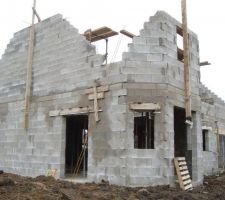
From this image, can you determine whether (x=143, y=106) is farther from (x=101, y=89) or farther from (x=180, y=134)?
(x=180, y=134)

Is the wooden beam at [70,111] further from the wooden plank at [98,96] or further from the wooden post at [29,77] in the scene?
the wooden post at [29,77]

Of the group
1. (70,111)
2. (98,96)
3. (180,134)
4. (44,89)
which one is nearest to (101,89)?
(98,96)

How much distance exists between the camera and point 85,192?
1102 centimetres

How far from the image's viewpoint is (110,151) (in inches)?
501

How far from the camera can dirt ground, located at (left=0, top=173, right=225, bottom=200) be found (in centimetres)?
984

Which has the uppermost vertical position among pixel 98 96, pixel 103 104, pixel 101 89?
pixel 101 89

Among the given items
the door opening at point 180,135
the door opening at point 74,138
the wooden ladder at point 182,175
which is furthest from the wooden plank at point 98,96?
the door opening at point 74,138

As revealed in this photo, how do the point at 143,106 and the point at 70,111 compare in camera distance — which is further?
the point at 70,111

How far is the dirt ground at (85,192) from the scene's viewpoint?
984cm

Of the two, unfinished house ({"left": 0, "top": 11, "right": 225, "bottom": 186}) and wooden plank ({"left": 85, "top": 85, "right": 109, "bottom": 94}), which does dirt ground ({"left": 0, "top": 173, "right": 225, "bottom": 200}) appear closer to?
unfinished house ({"left": 0, "top": 11, "right": 225, "bottom": 186})

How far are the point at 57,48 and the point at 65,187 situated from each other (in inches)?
259

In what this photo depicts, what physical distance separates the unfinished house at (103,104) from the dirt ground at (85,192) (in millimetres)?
616

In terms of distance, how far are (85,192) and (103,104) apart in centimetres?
357

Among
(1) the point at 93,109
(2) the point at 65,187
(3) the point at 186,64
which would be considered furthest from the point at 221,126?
(2) the point at 65,187
